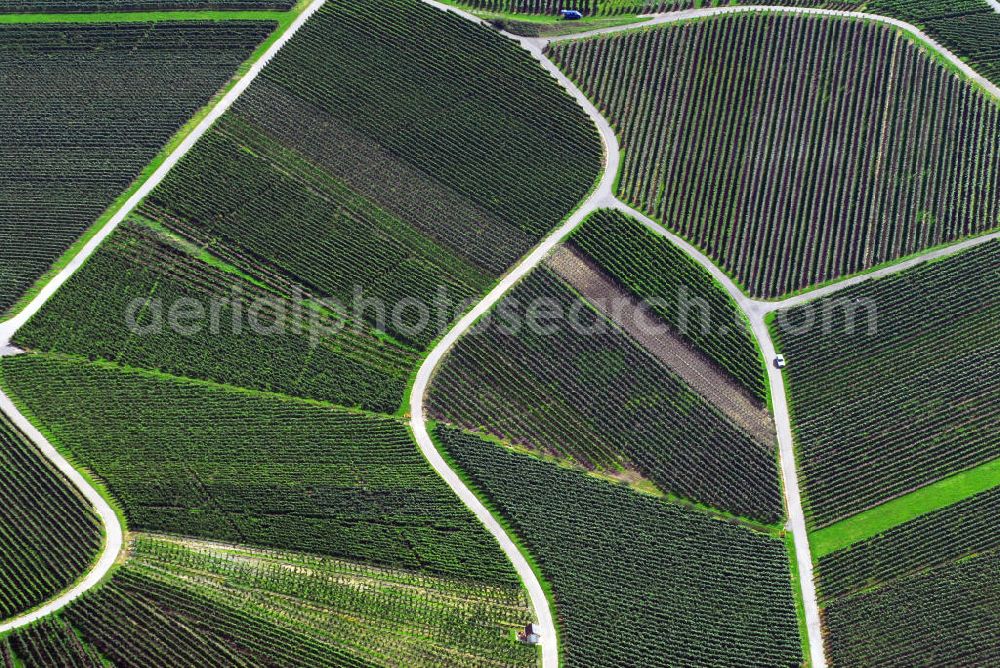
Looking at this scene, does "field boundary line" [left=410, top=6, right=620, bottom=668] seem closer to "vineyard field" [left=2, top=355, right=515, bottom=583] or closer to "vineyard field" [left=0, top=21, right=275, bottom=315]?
"vineyard field" [left=2, top=355, right=515, bottom=583]

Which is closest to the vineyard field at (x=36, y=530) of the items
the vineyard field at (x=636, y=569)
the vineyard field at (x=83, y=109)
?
the vineyard field at (x=83, y=109)

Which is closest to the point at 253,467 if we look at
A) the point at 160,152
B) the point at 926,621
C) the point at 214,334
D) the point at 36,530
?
the point at 214,334

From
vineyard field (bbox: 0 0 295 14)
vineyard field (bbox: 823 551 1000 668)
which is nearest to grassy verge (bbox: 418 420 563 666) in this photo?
vineyard field (bbox: 823 551 1000 668)

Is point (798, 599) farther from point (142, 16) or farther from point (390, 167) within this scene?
point (142, 16)

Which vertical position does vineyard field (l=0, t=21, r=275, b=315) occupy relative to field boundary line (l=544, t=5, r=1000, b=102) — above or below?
below

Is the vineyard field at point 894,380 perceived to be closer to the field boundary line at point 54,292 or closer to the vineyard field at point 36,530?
the field boundary line at point 54,292

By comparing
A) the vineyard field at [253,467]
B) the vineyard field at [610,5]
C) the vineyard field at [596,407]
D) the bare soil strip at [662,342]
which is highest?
the vineyard field at [610,5]

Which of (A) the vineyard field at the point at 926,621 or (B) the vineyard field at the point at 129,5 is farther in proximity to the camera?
(B) the vineyard field at the point at 129,5

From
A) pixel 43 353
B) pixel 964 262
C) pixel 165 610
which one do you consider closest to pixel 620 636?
pixel 165 610
